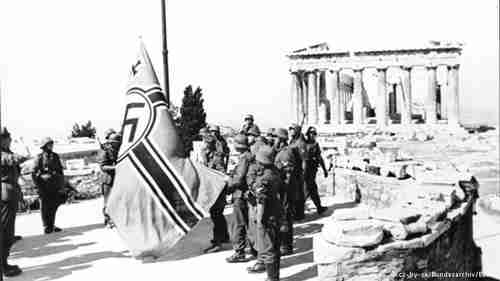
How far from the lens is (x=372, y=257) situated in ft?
22.2

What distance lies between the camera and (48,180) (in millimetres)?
11336

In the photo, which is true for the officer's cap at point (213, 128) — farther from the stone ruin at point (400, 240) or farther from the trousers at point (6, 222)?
the trousers at point (6, 222)

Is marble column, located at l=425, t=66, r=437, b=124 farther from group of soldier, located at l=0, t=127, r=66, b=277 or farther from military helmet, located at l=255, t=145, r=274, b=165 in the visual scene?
military helmet, located at l=255, t=145, r=274, b=165

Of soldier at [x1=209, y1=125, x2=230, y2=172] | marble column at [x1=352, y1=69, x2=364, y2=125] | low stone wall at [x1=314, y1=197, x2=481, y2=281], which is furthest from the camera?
marble column at [x1=352, y1=69, x2=364, y2=125]

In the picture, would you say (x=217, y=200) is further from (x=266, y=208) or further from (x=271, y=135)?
(x=271, y=135)

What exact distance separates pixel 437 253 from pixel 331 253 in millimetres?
1868

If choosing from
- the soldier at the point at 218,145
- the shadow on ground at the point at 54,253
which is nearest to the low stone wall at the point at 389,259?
the soldier at the point at 218,145

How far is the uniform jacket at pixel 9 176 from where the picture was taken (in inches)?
324

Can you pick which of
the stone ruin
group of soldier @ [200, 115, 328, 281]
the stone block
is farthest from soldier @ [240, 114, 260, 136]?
the stone block

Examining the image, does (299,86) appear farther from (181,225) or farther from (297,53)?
(181,225)

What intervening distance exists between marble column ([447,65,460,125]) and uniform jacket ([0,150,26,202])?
54.8 m

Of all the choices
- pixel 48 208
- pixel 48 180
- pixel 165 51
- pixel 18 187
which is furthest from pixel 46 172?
pixel 165 51

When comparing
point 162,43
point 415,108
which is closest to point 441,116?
point 415,108

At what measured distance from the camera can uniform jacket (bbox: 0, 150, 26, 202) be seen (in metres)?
8.24
